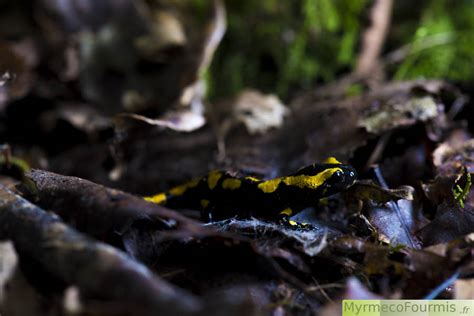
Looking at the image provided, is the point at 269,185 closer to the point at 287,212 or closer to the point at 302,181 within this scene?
the point at 302,181

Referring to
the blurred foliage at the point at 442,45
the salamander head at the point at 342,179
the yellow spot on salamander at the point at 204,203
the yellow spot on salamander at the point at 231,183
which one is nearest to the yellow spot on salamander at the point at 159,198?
the yellow spot on salamander at the point at 204,203

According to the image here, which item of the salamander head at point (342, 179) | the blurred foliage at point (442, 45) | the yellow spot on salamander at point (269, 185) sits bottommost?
the salamander head at point (342, 179)

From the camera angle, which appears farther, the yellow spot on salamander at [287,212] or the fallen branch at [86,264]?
the yellow spot on salamander at [287,212]

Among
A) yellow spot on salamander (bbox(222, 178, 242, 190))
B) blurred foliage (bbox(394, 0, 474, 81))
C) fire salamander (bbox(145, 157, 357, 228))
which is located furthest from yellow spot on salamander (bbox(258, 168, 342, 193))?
blurred foliage (bbox(394, 0, 474, 81))

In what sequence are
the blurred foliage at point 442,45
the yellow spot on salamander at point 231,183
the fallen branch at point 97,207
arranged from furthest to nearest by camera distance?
the blurred foliage at point 442,45, the yellow spot on salamander at point 231,183, the fallen branch at point 97,207

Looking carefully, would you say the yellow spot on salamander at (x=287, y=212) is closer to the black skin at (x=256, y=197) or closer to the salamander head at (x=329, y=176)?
the black skin at (x=256, y=197)

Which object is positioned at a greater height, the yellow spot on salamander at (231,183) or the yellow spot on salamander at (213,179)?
the yellow spot on salamander at (213,179)

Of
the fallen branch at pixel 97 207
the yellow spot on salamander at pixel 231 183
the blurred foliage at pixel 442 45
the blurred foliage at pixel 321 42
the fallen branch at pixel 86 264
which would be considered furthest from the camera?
the blurred foliage at pixel 321 42

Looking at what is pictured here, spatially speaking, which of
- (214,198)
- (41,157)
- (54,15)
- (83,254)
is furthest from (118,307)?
(54,15)
